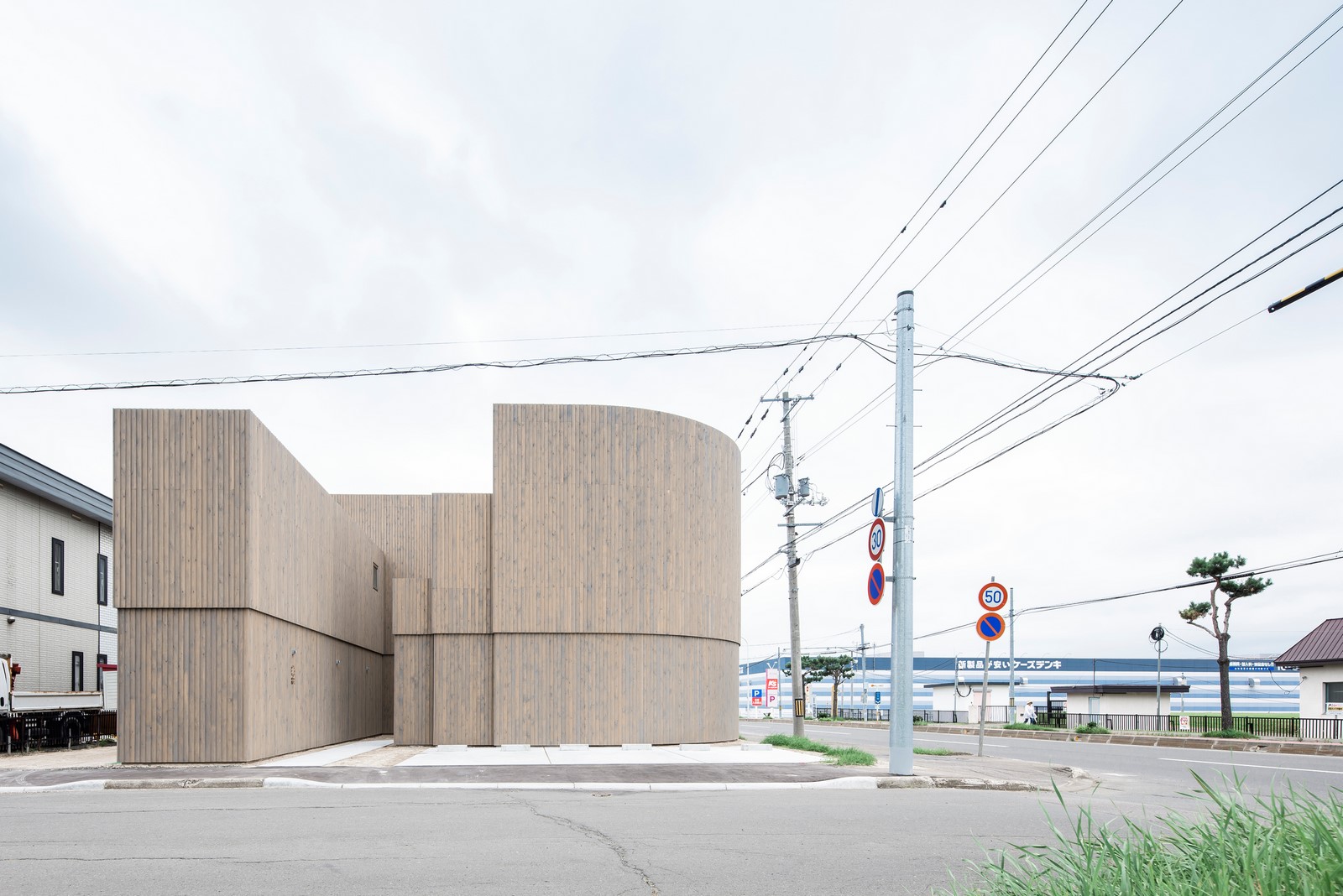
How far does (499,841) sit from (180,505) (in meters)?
11.5

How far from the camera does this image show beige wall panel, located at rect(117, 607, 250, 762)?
698 inches

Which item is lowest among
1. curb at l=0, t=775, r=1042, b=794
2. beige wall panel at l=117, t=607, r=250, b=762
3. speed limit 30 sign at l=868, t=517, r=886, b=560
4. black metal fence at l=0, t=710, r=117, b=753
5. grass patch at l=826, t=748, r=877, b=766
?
black metal fence at l=0, t=710, r=117, b=753

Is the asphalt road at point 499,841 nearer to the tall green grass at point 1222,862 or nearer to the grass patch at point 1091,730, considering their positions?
the tall green grass at point 1222,862

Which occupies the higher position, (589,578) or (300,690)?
(589,578)

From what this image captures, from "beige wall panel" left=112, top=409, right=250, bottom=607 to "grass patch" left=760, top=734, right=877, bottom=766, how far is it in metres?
10.7

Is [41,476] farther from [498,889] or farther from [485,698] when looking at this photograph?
[498,889]

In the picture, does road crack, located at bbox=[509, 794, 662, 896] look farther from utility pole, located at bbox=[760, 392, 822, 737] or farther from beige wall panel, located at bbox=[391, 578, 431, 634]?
utility pole, located at bbox=[760, 392, 822, 737]

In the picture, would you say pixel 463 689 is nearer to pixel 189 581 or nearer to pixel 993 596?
pixel 189 581

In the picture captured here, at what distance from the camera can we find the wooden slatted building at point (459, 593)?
17.9 m

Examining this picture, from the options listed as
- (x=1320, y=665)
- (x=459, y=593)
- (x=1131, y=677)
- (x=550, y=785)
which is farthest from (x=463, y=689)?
(x=1131, y=677)

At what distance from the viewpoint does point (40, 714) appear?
24.5 meters

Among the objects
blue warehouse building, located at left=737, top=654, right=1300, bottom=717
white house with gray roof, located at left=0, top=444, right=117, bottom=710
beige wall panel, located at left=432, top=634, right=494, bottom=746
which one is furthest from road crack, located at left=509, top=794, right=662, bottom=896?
blue warehouse building, located at left=737, top=654, right=1300, bottom=717

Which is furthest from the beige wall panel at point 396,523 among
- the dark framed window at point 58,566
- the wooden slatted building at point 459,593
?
the dark framed window at point 58,566

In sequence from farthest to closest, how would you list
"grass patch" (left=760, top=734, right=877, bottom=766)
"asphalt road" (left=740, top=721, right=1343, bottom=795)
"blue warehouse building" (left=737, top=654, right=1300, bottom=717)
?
"blue warehouse building" (left=737, top=654, right=1300, bottom=717)
"grass patch" (left=760, top=734, right=877, bottom=766)
"asphalt road" (left=740, top=721, right=1343, bottom=795)
